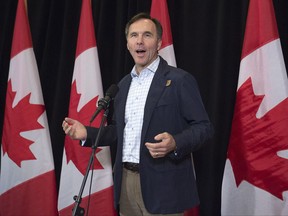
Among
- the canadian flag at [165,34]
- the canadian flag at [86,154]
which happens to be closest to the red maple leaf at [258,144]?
the canadian flag at [165,34]

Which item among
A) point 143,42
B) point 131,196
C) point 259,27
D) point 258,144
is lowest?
point 131,196

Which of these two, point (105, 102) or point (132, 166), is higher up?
point (105, 102)

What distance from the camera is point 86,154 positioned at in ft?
7.91

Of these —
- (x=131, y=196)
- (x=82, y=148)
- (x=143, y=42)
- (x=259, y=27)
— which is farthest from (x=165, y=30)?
(x=131, y=196)

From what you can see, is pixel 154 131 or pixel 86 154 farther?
pixel 86 154

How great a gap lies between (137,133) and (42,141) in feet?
4.11

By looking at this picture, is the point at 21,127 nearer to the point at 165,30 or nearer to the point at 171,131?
the point at 165,30

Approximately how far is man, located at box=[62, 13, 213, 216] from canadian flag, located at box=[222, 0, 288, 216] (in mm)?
656

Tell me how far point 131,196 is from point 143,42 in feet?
2.47

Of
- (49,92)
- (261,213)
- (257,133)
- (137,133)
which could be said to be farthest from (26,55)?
(261,213)

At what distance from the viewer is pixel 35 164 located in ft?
8.36

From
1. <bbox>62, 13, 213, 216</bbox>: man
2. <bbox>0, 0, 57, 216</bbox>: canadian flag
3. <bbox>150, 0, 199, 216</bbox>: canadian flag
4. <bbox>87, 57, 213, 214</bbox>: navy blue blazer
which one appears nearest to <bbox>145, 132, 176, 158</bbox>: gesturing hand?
<bbox>62, 13, 213, 216</bbox>: man

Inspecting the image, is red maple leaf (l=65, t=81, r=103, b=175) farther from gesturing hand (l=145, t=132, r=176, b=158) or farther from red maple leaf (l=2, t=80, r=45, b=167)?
gesturing hand (l=145, t=132, r=176, b=158)

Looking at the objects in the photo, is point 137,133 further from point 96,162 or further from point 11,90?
point 11,90
